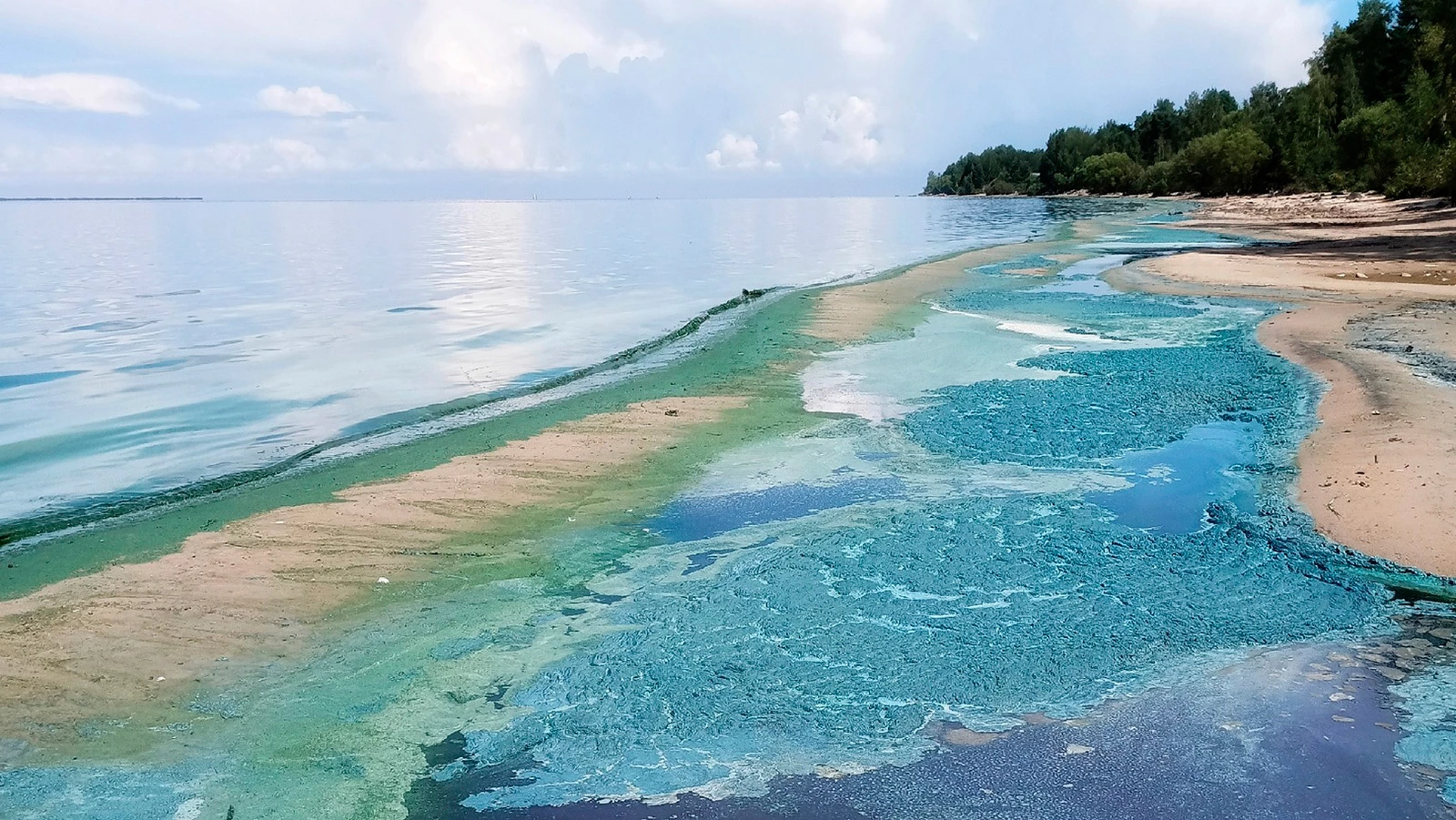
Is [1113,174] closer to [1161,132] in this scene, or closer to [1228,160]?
[1161,132]

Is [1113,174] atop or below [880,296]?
atop

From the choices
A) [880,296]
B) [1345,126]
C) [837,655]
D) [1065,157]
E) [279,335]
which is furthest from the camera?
[1065,157]

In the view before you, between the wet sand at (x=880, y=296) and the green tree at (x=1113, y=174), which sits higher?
the green tree at (x=1113, y=174)

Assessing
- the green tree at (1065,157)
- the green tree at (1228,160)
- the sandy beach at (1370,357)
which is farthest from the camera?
the green tree at (1065,157)

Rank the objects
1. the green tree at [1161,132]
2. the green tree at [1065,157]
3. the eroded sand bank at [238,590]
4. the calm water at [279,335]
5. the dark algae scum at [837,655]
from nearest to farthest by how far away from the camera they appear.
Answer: the dark algae scum at [837,655], the eroded sand bank at [238,590], the calm water at [279,335], the green tree at [1161,132], the green tree at [1065,157]

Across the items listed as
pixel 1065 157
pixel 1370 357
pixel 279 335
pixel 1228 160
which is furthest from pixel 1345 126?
pixel 1065 157

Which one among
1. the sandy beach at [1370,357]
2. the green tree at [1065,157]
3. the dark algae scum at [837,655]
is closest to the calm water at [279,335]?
the dark algae scum at [837,655]

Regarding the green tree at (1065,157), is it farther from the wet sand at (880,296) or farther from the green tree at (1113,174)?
the wet sand at (880,296)
